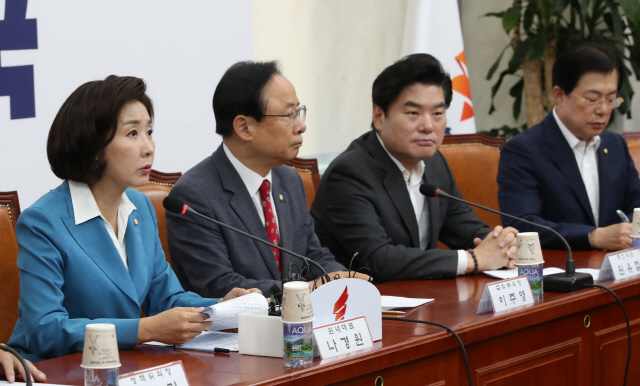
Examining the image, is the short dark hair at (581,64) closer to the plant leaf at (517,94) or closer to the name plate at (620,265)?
the name plate at (620,265)

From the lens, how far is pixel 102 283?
1.75m

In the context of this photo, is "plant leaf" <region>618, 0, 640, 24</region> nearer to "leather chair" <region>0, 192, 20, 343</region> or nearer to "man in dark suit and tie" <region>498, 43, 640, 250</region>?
"man in dark suit and tie" <region>498, 43, 640, 250</region>

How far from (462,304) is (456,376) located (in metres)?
0.29

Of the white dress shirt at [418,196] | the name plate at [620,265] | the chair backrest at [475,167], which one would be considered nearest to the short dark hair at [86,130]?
the white dress shirt at [418,196]

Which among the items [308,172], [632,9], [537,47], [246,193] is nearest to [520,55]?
[537,47]

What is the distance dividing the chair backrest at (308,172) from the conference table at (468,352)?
78 cm

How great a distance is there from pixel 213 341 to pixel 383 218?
111 cm

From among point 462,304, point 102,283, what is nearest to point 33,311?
point 102,283

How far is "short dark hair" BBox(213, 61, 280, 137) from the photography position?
233 centimetres

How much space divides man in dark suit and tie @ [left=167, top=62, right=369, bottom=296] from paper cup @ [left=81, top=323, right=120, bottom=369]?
3.03 ft

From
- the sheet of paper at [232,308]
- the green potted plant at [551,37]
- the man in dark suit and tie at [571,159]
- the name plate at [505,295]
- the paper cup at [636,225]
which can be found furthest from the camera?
the green potted plant at [551,37]

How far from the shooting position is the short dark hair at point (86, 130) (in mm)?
1758

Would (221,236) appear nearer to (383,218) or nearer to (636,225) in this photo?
(383,218)

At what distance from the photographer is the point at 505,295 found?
6.35 feet
